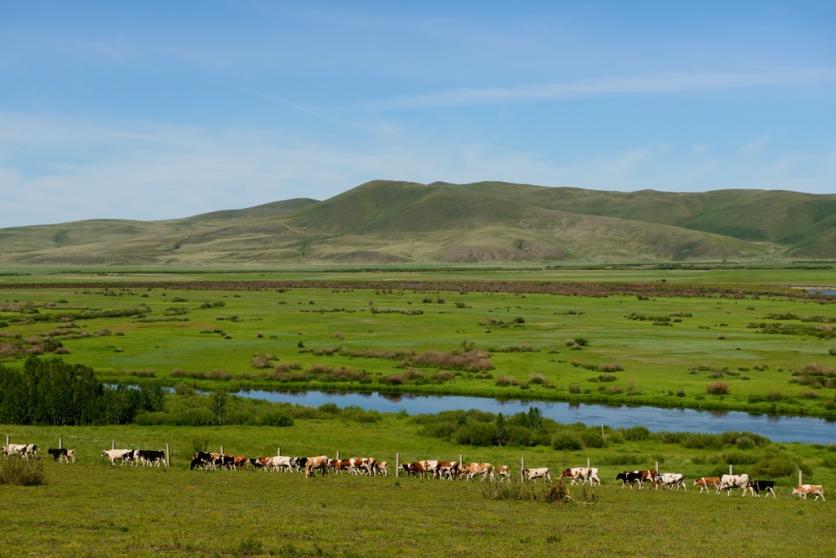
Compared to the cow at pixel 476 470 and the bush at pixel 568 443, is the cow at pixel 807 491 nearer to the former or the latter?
the cow at pixel 476 470

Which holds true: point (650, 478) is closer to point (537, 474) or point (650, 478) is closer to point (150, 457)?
point (537, 474)

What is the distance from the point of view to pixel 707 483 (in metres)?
32.4

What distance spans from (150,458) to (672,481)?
791 inches

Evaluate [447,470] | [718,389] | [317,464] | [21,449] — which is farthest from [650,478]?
[718,389]

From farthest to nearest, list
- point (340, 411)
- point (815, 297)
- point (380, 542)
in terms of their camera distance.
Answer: point (815, 297), point (340, 411), point (380, 542)

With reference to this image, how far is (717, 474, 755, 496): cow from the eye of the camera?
1230 inches

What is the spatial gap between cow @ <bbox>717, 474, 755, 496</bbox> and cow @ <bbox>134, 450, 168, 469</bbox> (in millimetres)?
21047

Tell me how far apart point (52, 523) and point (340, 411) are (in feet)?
101

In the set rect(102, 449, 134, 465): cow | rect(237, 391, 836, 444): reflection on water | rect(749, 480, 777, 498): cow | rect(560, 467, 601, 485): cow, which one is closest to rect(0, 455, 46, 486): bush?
rect(102, 449, 134, 465): cow

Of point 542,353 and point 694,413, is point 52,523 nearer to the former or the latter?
point 694,413

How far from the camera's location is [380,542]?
20344 millimetres

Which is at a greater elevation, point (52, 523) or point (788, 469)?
point (52, 523)

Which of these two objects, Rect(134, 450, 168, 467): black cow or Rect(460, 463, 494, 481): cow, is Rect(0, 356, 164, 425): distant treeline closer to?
Rect(134, 450, 168, 467): black cow

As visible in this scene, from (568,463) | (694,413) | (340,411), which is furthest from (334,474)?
(694,413)
